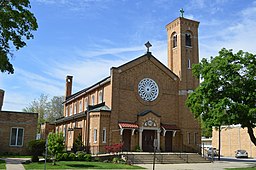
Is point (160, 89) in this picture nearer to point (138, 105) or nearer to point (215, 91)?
point (138, 105)

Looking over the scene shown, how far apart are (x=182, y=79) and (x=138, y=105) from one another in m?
7.42

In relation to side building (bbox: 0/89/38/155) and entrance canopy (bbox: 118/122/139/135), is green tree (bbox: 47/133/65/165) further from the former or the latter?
side building (bbox: 0/89/38/155)

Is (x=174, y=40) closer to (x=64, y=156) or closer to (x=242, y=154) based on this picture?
(x=242, y=154)

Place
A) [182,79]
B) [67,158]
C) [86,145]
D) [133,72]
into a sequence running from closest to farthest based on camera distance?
[67,158] < [86,145] < [133,72] < [182,79]

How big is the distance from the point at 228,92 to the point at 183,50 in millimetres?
14564

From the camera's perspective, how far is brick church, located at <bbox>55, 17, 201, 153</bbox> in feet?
115

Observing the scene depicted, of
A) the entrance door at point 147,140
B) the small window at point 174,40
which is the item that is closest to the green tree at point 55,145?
the entrance door at point 147,140

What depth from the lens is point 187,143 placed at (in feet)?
128

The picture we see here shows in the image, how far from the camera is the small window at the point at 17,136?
115ft

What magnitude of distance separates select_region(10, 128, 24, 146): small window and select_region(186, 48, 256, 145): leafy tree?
19.7 m

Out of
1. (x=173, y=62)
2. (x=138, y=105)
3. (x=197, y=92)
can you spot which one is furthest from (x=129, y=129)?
(x=173, y=62)

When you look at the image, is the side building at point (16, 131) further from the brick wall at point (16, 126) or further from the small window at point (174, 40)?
the small window at point (174, 40)

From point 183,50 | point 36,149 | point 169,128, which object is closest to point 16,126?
point 36,149

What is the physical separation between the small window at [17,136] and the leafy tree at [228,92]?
776 inches
